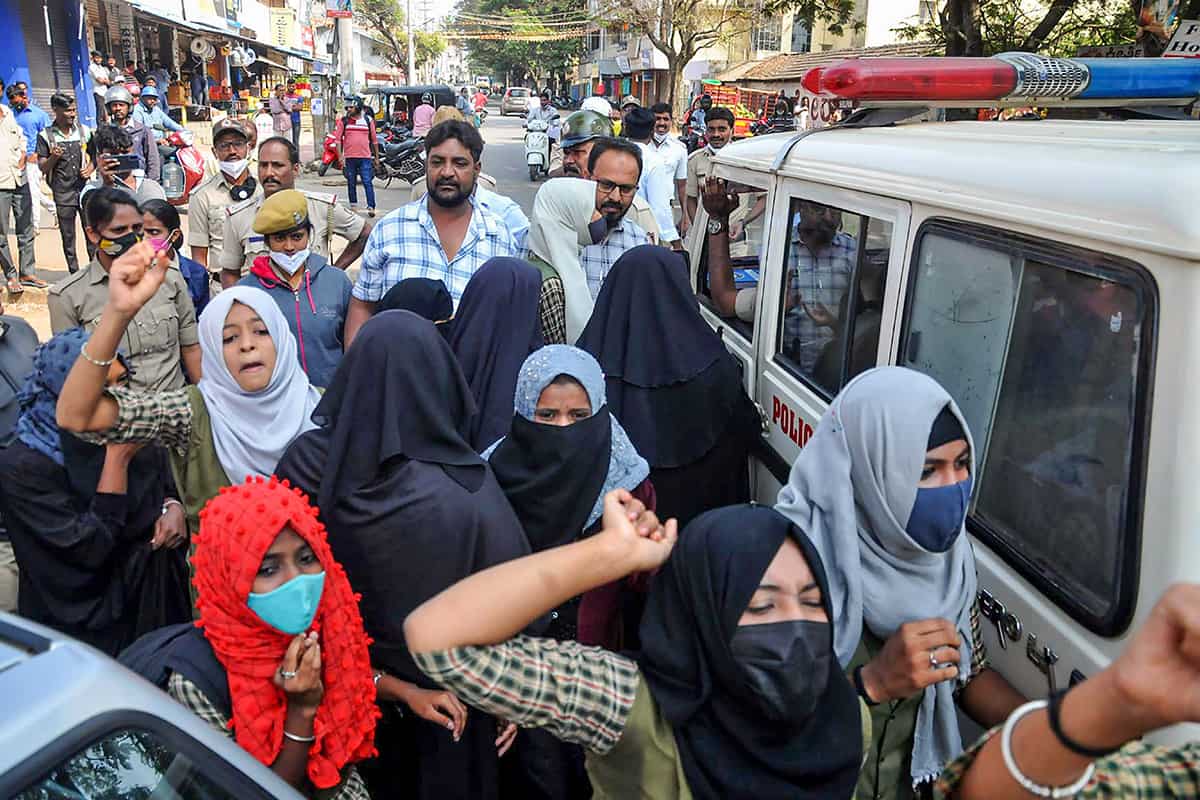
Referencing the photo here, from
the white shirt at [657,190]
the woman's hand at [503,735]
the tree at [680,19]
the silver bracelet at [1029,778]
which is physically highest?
the tree at [680,19]

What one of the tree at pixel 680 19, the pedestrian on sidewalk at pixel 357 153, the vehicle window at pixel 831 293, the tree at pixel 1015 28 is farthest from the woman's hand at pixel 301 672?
the tree at pixel 680 19

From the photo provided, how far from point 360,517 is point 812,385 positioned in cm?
155

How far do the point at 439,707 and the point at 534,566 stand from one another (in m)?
1.00

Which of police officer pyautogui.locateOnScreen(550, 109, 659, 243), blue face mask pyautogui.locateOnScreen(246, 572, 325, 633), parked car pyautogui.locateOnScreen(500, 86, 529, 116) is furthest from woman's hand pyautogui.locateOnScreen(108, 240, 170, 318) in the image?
parked car pyautogui.locateOnScreen(500, 86, 529, 116)

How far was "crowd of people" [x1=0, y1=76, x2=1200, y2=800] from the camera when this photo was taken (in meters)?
1.53

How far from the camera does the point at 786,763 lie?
60.3 inches

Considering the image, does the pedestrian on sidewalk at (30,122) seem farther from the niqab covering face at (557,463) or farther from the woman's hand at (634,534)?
the woman's hand at (634,534)

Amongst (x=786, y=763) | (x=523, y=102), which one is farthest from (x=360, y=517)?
(x=523, y=102)

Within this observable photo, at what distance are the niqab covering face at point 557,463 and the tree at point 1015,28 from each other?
6.22 metres

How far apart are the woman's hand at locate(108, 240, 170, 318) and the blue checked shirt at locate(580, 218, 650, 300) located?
2155mm

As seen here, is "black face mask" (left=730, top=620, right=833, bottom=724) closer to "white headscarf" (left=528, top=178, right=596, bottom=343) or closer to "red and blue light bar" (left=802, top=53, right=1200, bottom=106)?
"red and blue light bar" (left=802, top=53, right=1200, bottom=106)

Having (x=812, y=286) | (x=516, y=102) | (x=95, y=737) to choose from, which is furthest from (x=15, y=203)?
(x=516, y=102)

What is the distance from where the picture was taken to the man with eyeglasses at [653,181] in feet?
20.3

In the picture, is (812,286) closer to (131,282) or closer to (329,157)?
(131,282)
